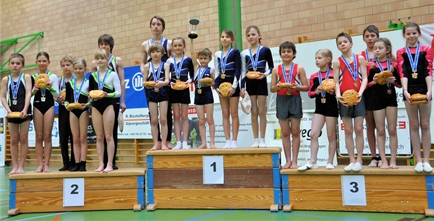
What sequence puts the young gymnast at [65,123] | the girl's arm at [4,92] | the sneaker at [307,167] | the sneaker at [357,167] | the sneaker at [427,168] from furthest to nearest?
the young gymnast at [65,123] < the girl's arm at [4,92] < the sneaker at [307,167] < the sneaker at [357,167] < the sneaker at [427,168]

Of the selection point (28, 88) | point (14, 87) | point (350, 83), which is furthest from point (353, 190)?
point (14, 87)

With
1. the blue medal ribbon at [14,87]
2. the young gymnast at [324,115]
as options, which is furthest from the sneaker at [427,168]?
the blue medal ribbon at [14,87]

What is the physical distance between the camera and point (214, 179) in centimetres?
436

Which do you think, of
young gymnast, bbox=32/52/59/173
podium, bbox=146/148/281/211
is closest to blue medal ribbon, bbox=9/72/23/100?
young gymnast, bbox=32/52/59/173

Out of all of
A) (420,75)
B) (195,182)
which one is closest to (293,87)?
(420,75)

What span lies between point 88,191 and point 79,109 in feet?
3.20

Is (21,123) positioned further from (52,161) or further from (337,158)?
(52,161)

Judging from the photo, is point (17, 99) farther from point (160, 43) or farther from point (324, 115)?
point (324, 115)

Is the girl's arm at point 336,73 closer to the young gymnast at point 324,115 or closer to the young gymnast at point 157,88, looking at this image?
the young gymnast at point 324,115

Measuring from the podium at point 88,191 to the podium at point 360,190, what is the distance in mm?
1725

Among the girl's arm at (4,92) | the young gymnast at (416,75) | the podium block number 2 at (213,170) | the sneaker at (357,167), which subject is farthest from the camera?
the girl's arm at (4,92)

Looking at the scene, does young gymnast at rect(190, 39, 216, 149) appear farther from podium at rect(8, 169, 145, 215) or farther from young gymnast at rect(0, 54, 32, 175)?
young gymnast at rect(0, 54, 32, 175)

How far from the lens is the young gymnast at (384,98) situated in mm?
3916

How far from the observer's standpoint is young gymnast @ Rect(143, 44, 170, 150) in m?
4.69
